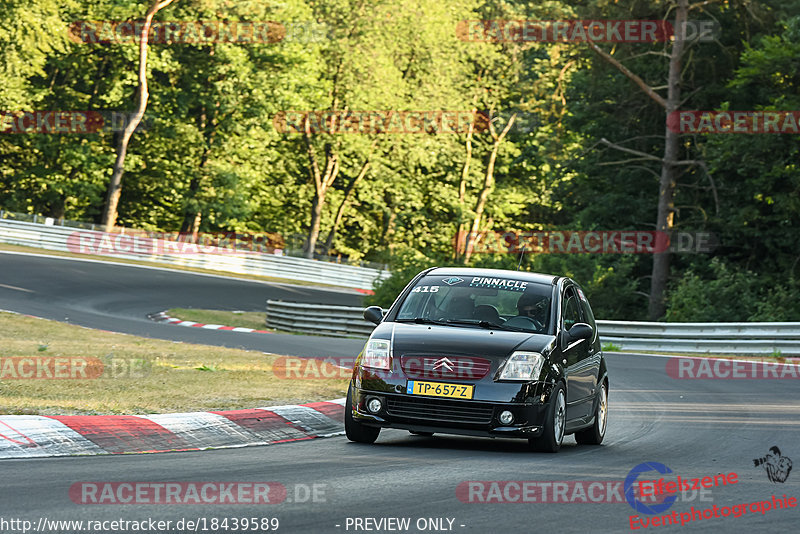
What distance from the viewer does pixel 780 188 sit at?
32062 mm

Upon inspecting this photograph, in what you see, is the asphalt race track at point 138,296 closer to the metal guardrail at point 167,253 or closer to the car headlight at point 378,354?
the metal guardrail at point 167,253

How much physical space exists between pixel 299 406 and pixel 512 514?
5556 mm

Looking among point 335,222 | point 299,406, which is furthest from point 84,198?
point 299,406

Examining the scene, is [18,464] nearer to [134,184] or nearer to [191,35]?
[191,35]

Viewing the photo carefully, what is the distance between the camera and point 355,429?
10102 mm

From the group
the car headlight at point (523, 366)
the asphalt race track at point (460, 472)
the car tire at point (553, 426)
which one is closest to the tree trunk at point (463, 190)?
the asphalt race track at point (460, 472)

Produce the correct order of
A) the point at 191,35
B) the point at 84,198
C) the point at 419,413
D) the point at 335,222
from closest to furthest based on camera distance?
the point at 419,413 < the point at 191,35 < the point at 84,198 < the point at 335,222

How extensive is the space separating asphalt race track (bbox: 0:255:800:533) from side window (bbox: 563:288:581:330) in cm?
120

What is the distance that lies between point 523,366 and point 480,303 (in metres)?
1.23

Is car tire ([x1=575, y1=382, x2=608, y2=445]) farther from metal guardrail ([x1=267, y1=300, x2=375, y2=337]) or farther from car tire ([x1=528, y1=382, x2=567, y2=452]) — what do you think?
metal guardrail ([x1=267, y1=300, x2=375, y2=337])

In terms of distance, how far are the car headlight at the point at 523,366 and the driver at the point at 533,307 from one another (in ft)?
2.85

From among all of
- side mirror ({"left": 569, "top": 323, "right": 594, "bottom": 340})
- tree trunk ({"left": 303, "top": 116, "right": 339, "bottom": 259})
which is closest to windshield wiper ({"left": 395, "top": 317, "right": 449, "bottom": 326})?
side mirror ({"left": 569, "top": 323, "right": 594, "bottom": 340})

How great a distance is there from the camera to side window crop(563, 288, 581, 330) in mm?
11113

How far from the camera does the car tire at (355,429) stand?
10.1 m
